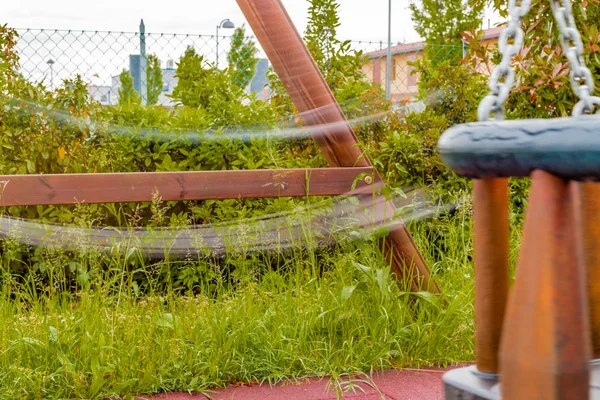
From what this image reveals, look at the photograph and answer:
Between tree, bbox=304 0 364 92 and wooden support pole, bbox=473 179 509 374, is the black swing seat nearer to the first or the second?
wooden support pole, bbox=473 179 509 374

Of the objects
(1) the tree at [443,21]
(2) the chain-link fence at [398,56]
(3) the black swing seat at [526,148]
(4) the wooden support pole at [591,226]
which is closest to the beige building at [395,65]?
(2) the chain-link fence at [398,56]

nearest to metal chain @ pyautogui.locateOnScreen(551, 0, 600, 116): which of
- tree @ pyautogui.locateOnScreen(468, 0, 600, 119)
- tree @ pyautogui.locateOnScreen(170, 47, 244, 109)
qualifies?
tree @ pyautogui.locateOnScreen(468, 0, 600, 119)

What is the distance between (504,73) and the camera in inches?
38.8

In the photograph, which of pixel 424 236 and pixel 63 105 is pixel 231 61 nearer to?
pixel 63 105

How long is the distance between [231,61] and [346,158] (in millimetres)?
2214

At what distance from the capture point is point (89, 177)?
106 inches

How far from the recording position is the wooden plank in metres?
2.63

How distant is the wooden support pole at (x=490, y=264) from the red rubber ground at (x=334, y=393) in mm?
1520

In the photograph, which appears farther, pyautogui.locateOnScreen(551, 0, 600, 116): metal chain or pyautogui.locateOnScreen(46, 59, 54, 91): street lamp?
pyautogui.locateOnScreen(46, 59, 54, 91): street lamp

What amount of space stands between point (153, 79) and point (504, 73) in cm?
422

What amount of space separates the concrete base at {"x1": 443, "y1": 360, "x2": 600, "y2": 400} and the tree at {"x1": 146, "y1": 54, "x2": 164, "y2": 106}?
4.13m

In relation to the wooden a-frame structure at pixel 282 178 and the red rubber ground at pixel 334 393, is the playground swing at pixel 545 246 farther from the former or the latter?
the wooden a-frame structure at pixel 282 178

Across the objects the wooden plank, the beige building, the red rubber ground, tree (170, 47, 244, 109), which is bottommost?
the red rubber ground

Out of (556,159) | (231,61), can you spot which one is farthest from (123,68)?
(556,159)
